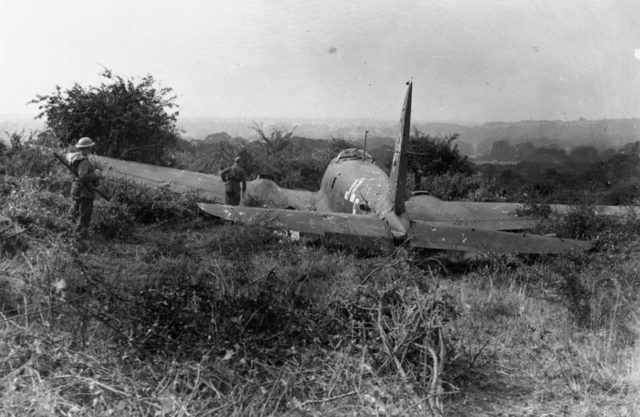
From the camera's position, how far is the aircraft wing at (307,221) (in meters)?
9.45

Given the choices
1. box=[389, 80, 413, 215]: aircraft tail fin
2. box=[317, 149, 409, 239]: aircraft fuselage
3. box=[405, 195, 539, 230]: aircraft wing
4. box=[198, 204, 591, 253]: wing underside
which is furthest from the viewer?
box=[405, 195, 539, 230]: aircraft wing

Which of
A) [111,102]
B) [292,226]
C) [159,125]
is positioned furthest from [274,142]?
[292,226]

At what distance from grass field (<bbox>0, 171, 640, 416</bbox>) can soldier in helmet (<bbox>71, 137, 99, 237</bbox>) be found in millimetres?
2306

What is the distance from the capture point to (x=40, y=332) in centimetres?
451

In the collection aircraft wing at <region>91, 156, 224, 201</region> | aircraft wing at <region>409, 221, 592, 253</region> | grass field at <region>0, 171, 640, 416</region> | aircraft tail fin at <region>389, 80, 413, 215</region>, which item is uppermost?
aircraft tail fin at <region>389, 80, 413, 215</region>

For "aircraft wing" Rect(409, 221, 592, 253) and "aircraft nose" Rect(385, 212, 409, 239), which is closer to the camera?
"aircraft wing" Rect(409, 221, 592, 253)

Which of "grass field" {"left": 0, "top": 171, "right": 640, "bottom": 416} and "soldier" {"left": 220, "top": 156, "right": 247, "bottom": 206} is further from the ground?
"soldier" {"left": 220, "top": 156, "right": 247, "bottom": 206}

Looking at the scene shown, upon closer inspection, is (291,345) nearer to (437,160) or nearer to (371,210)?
(371,210)

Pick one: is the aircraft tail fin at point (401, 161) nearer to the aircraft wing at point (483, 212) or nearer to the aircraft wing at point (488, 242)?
the aircraft wing at point (488, 242)

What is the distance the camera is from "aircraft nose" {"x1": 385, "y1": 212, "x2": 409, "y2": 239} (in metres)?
9.52

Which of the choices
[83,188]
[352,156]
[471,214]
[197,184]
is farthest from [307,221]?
[352,156]

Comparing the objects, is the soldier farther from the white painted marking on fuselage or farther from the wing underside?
the wing underside

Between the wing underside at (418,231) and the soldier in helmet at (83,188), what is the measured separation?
2022mm

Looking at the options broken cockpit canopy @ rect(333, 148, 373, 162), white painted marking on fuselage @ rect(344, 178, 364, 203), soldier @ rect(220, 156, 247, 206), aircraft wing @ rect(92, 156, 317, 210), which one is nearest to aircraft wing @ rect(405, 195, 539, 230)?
white painted marking on fuselage @ rect(344, 178, 364, 203)
